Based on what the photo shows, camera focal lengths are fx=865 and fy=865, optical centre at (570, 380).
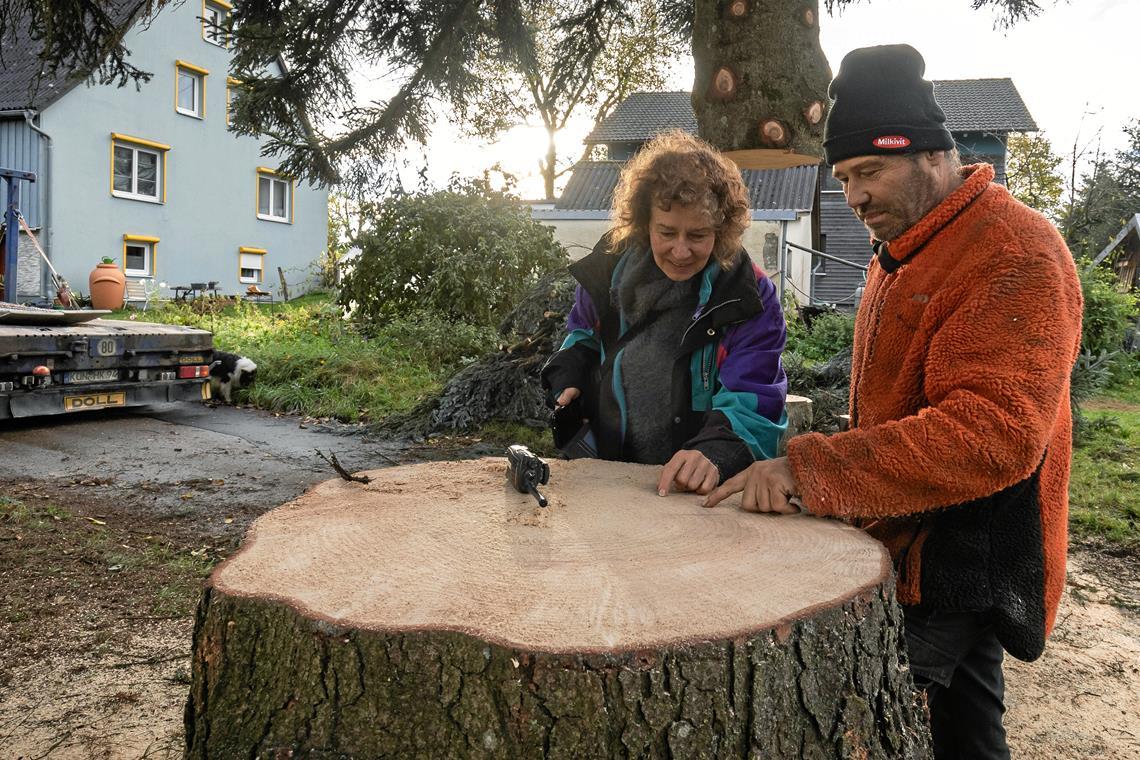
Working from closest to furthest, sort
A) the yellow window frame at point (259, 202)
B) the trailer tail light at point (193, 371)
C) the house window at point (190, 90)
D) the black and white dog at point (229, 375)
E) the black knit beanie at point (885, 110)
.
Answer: the black knit beanie at point (885, 110), the trailer tail light at point (193, 371), the black and white dog at point (229, 375), the house window at point (190, 90), the yellow window frame at point (259, 202)

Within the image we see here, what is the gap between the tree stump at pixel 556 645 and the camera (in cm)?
133

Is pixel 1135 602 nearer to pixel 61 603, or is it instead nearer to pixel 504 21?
pixel 61 603

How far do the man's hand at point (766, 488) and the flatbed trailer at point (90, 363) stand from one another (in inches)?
279

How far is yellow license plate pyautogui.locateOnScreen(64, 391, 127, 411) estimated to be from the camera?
7.73 m

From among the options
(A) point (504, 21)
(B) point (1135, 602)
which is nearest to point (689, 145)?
(B) point (1135, 602)

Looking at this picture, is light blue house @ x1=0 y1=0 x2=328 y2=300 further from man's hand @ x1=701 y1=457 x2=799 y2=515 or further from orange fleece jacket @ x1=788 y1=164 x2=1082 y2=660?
orange fleece jacket @ x1=788 y1=164 x2=1082 y2=660

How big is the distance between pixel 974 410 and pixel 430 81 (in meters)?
5.99

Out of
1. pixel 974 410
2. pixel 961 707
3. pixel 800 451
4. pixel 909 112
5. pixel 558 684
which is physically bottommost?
pixel 961 707

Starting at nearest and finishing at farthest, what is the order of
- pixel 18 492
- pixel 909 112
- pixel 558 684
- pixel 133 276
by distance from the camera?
pixel 558 684, pixel 909 112, pixel 18 492, pixel 133 276

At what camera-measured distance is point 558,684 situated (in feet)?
4.31

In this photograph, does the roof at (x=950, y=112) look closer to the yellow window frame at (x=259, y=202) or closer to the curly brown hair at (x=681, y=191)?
the yellow window frame at (x=259, y=202)

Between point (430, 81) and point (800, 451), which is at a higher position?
point (430, 81)

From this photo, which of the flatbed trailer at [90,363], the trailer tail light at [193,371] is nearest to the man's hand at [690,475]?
the flatbed trailer at [90,363]

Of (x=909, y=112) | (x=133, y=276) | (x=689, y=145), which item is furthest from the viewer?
(x=133, y=276)
